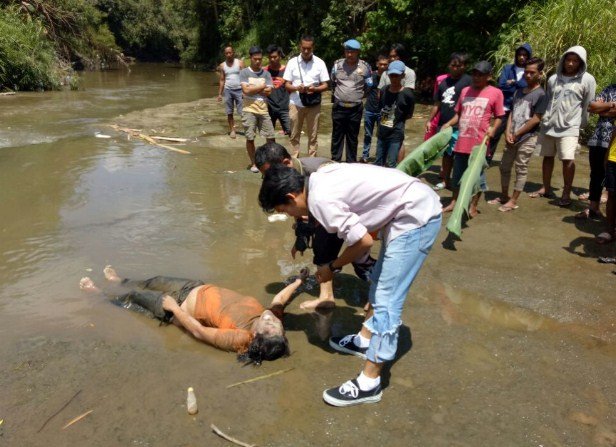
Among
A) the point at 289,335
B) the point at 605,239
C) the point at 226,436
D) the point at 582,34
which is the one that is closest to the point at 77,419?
the point at 226,436

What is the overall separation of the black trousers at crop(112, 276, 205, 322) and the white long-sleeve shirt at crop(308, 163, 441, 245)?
1864 millimetres

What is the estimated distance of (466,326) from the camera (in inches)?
149

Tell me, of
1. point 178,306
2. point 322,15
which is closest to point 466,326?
point 178,306

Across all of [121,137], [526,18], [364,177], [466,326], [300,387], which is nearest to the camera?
[364,177]

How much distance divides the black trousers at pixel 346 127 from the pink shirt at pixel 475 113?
1.87 m

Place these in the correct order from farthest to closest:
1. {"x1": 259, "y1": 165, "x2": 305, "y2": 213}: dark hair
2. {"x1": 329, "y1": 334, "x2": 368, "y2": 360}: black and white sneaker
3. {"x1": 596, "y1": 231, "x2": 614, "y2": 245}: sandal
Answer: {"x1": 596, "y1": 231, "x2": 614, "y2": 245}: sandal
{"x1": 329, "y1": 334, "x2": 368, "y2": 360}: black and white sneaker
{"x1": 259, "y1": 165, "x2": 305, "y2": 213}: dark hair

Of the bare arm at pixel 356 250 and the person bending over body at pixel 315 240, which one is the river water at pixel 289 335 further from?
the bare arm at pixel 356 250

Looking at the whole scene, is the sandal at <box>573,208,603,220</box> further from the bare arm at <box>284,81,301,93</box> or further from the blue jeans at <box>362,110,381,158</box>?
the bare arm at <box>284,81,301,93</box>

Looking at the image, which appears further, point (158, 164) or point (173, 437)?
point (158, 164)

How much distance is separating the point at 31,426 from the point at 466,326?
302 cm

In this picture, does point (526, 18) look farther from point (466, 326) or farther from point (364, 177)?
point (364, 177)

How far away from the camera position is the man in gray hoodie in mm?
5680

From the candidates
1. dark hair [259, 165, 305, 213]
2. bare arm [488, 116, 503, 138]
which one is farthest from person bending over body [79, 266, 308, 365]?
bare arm [488, 116, 503, 138]

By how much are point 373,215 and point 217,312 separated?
159cm
